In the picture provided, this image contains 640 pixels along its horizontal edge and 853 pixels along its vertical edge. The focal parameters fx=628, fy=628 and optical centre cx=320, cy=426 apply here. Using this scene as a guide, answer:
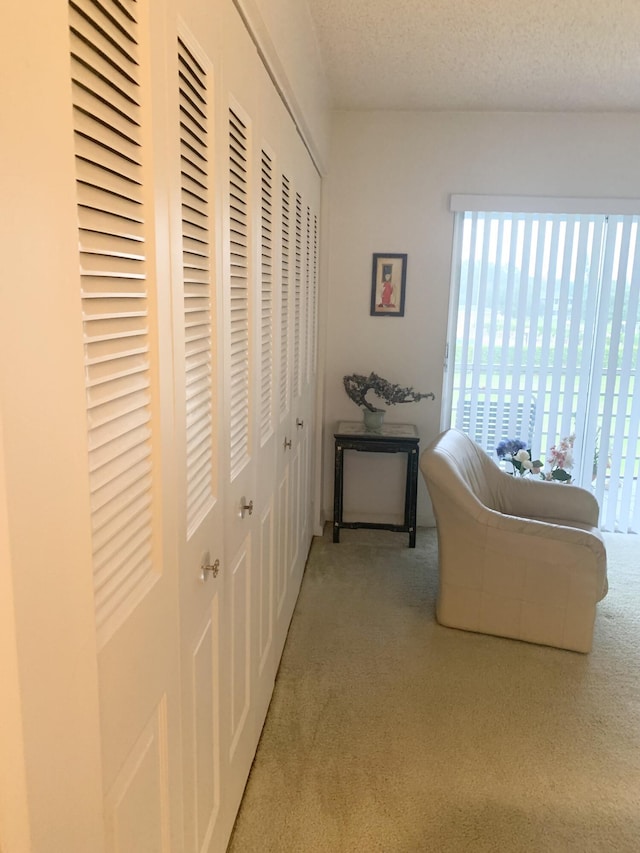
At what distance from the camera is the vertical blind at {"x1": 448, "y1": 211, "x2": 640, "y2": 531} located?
12.5 feet

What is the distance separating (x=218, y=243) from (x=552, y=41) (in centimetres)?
224

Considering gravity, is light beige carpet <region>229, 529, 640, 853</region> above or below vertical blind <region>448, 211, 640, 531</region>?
below

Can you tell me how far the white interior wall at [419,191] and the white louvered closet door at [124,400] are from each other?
10.0 feet

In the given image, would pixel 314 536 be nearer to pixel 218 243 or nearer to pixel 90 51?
pixel 218 243

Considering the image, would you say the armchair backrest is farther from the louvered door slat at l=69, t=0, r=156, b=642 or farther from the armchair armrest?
the louvered door slat at l=69, t=0, r=156, b=642

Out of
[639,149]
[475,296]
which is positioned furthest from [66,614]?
[639,149]

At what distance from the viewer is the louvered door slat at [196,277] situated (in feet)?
3.64

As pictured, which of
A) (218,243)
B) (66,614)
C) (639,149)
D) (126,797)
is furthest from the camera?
(639,149)

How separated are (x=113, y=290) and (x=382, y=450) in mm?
2977

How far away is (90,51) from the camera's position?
0.74 meters

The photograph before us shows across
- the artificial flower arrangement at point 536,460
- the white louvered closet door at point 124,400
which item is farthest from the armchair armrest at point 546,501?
the white louvered closet door at point 124,400

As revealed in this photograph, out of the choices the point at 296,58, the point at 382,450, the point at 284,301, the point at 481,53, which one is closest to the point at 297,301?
the point at 284,301

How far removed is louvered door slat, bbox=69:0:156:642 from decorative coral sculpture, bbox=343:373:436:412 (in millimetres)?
→ 2937

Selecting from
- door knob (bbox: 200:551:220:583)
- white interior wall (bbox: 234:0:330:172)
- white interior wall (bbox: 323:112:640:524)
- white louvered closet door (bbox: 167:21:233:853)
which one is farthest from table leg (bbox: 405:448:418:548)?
door knob (bbox: 200:551:220:583)
